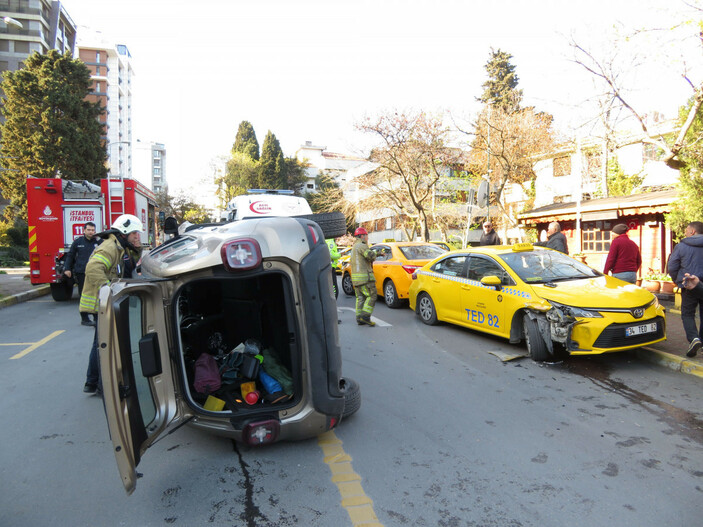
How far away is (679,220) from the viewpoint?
10523 mm

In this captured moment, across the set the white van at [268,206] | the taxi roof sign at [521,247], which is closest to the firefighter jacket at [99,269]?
the taxi roof sign at [521,247]

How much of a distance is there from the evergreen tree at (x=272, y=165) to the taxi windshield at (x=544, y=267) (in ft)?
156

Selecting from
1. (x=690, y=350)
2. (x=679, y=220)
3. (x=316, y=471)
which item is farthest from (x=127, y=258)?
(x=679, y=220)

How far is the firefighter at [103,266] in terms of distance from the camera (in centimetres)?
490

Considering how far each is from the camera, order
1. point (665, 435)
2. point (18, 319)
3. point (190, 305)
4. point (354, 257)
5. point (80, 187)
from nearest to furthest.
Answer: point (665, 435)
point (190, 305)
point (354, 257)
point (18, 319)
point (80, 187)

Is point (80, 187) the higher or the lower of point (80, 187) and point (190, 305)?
the higher

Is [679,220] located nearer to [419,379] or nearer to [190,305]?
[419,379]

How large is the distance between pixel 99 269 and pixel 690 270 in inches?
277

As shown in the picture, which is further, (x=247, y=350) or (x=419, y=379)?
(x=419, y=379)

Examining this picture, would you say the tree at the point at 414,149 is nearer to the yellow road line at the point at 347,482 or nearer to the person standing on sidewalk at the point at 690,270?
the person standing on sidewalk at the point at 690,270

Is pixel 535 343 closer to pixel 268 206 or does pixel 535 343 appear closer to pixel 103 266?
pixel 103 266

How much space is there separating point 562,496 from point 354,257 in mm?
6246

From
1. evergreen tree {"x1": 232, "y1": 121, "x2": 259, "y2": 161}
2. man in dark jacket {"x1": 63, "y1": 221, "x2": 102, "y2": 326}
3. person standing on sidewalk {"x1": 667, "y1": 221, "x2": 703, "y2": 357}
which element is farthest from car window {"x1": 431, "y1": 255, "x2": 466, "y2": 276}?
evergreen tree {"x1": 232, "y1": 121, "x2": 259, "y2": 161}

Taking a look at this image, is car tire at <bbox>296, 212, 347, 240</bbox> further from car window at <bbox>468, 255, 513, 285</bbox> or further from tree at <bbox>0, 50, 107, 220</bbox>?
tree at <bbox>0, 50, 107, 220</bbox>
